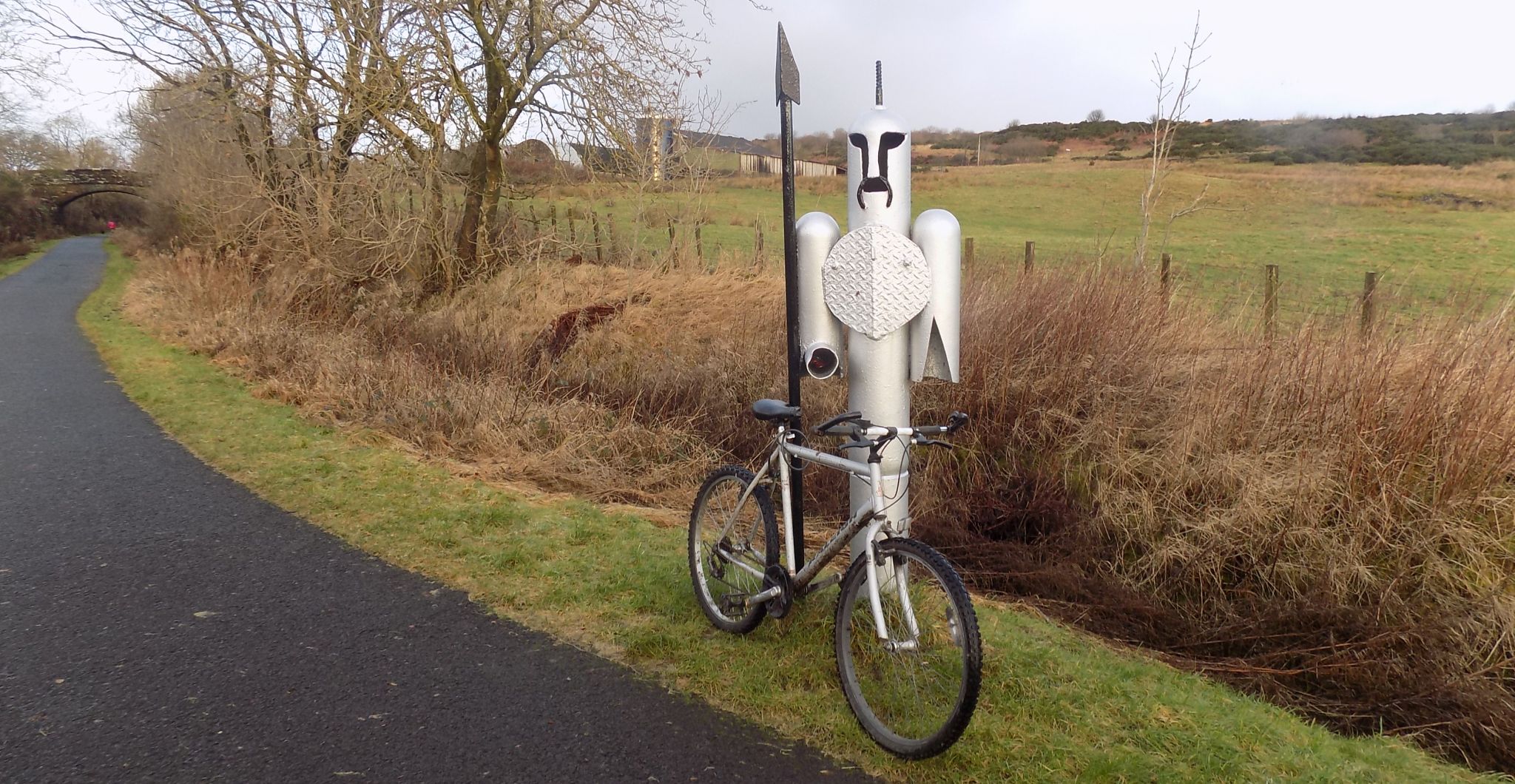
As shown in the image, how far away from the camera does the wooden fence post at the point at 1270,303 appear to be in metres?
7.50

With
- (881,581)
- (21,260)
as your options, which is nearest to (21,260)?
(21,260)

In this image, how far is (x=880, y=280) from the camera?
402 centimetres

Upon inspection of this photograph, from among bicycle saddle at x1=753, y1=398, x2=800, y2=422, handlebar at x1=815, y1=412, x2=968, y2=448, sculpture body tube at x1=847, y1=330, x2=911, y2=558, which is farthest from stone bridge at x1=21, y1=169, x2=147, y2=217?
handlebar at x1=815, y1=412, x2=968, y2=448

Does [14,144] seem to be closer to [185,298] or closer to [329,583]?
[185,298]

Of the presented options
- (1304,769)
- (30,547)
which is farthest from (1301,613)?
(30,547)

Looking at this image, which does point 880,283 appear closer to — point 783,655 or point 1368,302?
point 783,655

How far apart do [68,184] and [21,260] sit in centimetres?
1795

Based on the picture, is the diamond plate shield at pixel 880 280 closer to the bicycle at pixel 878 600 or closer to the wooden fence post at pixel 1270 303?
the bicycle at pixel 878 600

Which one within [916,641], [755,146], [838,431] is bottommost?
[916,641]

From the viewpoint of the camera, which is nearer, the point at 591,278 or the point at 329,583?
the point at 329,583

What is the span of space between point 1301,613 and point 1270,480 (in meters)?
0.86

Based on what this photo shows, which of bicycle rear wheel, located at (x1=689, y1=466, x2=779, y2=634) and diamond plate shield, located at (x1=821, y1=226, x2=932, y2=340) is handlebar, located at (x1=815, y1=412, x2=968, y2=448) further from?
bicycle rear wheel, located at (x1=689, y1=466, x2=779, y2=634)

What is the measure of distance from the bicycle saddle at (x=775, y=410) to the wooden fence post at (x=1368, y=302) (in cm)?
494

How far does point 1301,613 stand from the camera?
5641mm
